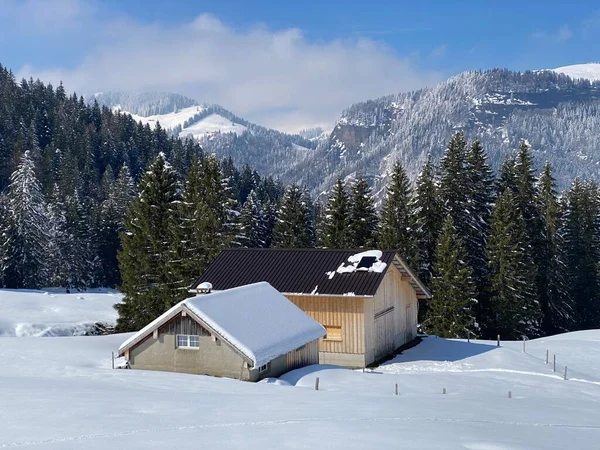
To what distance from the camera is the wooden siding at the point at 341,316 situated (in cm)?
3197

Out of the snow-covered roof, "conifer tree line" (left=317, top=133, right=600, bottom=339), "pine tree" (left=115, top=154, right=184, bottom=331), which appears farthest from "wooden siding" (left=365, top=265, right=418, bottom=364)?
"pine tree" (left=115, top=154, right=184, bottom=331)

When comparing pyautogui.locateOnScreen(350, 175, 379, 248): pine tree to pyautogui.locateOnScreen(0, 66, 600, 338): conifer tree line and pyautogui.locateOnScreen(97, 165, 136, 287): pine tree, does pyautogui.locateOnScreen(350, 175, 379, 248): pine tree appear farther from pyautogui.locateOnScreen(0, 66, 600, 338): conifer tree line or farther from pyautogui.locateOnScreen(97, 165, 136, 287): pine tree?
pyautogui.locateOnScreen(97, 165, 136, 287): pine tree

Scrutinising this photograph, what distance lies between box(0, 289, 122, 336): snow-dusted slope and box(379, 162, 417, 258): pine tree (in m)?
23.0

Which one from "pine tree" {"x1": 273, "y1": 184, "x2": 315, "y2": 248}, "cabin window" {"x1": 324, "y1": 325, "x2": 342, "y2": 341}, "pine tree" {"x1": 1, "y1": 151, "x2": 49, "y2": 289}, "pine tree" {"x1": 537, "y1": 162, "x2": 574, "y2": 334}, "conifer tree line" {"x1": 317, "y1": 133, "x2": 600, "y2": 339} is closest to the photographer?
"cabin window" {"x1": 324, "y1": 325, "x2": 342, "y2": 341}

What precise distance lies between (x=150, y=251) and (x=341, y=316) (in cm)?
1867

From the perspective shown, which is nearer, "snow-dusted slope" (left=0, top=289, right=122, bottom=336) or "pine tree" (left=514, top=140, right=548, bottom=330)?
"snow-dusted slope" (left=0, top=289, right=122, bottom=336)

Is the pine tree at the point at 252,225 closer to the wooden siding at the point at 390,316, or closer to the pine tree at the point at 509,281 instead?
the wooden siding at the point at 390,316

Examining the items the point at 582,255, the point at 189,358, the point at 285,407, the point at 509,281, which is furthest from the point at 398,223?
the point at 285,407

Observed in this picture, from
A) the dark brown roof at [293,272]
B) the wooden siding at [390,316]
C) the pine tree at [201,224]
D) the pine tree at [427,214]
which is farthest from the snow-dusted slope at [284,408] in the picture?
the pine tree at [427,214]

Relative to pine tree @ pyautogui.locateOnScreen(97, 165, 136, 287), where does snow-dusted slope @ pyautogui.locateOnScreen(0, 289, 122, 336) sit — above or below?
below

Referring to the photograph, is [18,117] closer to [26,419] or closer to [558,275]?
[558,275]

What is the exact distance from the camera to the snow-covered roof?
23.6m

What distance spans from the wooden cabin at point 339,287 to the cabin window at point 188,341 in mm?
8684

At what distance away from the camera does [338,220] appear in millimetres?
49906
